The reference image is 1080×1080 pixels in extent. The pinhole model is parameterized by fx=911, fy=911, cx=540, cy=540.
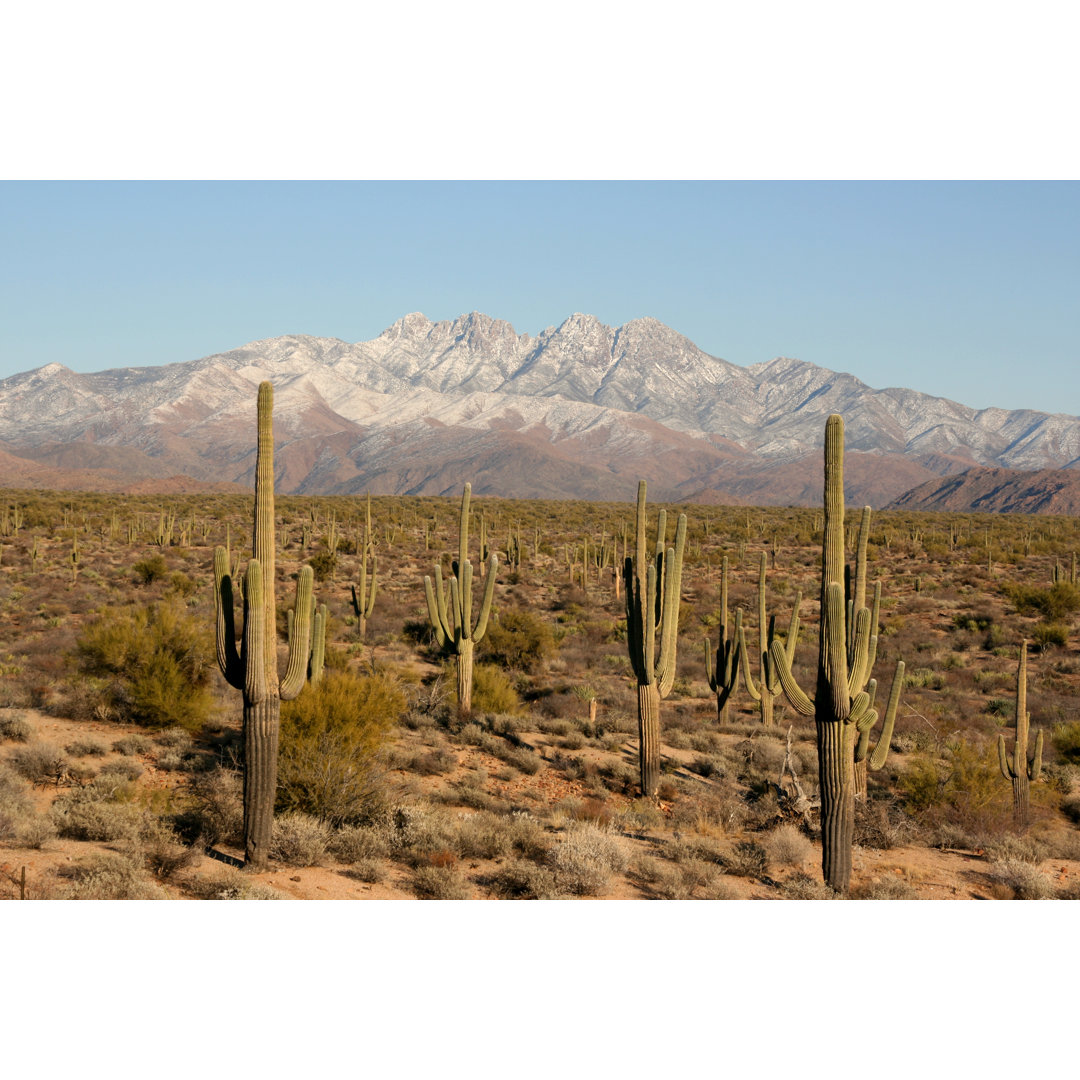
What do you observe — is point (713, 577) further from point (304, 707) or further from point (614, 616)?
point (304, 707)

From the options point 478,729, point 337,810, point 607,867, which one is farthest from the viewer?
point 478,729

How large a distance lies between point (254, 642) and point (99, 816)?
2392 mm

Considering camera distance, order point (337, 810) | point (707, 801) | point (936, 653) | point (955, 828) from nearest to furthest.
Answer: point (337, 810) < point (955, 828) < point (707, 801) < point (936, 653)

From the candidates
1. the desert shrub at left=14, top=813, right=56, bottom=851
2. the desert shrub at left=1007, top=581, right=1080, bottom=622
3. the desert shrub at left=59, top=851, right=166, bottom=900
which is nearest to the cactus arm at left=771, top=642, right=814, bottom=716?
the desert shrub at left=59, top=851, right=166, bottom=900

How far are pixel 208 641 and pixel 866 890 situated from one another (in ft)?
35.7

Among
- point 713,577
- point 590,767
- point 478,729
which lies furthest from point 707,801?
point 713,577

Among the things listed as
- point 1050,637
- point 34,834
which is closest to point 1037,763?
point 34,834

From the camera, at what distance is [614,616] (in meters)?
26.1

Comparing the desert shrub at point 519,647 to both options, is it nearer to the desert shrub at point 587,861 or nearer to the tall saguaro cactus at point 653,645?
the tall saguaro cactus at point 653,645

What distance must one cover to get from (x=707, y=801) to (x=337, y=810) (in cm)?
458

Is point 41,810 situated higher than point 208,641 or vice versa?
point 208,641

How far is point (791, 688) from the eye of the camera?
29.9ft

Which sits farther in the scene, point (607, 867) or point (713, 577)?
point (713, 577)

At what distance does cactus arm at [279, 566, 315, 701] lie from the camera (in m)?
8.93
